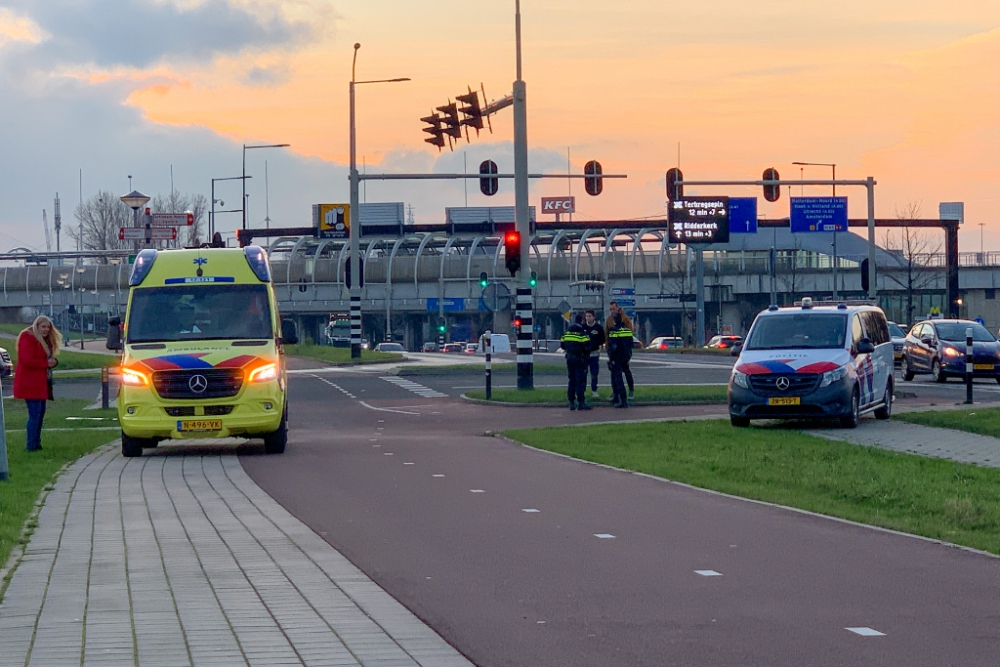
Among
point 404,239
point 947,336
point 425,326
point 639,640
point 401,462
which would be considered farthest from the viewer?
point 425,326

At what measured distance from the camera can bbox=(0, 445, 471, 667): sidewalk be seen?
6.51 m

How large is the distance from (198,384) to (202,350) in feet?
1.63

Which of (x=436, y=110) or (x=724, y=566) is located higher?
(x=436, y=110)

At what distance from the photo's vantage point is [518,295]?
98.3 feet

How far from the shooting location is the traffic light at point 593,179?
1476 inches

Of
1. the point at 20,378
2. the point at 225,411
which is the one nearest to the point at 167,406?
the point at 225,411

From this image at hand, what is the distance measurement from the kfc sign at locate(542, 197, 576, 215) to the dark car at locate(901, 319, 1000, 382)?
88.0 meters

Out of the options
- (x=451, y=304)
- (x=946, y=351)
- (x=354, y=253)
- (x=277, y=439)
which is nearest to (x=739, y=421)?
(x=277, y=439)

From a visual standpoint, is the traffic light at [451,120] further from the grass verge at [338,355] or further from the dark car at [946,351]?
the grass verge at [338,355]

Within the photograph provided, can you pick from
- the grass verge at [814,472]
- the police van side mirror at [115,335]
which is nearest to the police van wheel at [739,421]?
the grass verge at [814,472]

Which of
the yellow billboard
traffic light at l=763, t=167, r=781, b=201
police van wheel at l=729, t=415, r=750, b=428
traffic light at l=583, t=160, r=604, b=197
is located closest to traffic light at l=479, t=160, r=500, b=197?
traffic light at l=583, t=160, r=604, b=197

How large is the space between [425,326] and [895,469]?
339 ft

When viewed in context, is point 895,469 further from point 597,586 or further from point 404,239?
point 404,239

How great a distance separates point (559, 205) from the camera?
413ft
